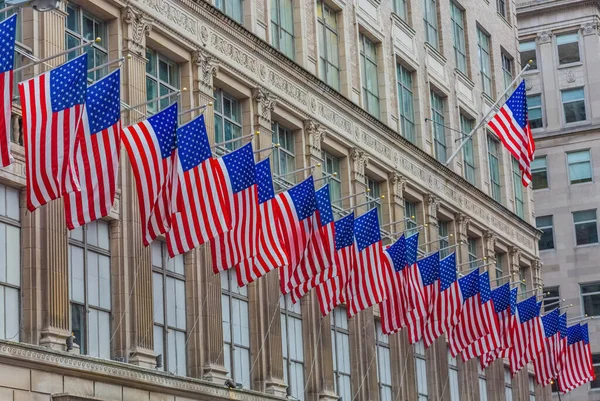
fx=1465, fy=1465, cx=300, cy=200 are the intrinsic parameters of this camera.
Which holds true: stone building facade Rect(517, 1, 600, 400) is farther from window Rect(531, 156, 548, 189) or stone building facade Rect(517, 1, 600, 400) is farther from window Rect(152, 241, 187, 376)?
window Rect(152, 241, 187, 376)

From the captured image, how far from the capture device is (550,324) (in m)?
53.1

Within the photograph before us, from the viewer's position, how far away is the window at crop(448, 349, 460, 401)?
2176 inches

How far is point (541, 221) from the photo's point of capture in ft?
264

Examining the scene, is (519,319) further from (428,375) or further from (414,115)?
(414,115)

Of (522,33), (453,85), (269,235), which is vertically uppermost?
(522,33)

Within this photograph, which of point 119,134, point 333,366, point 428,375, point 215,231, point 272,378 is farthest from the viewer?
point 428,375

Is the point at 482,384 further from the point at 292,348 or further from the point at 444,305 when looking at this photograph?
the point at 292,348

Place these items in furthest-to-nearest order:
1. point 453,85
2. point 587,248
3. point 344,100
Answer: point 587,248
point 453,85
point 344,100

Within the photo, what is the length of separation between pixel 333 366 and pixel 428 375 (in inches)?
356

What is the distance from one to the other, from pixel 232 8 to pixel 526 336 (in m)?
16.3

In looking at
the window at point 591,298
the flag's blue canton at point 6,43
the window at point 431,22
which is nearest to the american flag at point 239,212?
the flag's blue canton at point 6,43

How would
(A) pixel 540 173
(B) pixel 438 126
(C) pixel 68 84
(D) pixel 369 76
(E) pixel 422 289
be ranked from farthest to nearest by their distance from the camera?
(A) pixel 540 173 < (B) pixel 438 126 < (D) pixel 369 76 < (E) pixel 422 289 < (C) pixel 68 84

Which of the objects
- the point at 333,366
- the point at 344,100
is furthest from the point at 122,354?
the point at 344,100

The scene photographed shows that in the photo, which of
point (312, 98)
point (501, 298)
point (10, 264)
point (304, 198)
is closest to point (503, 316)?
point (501, 298)
